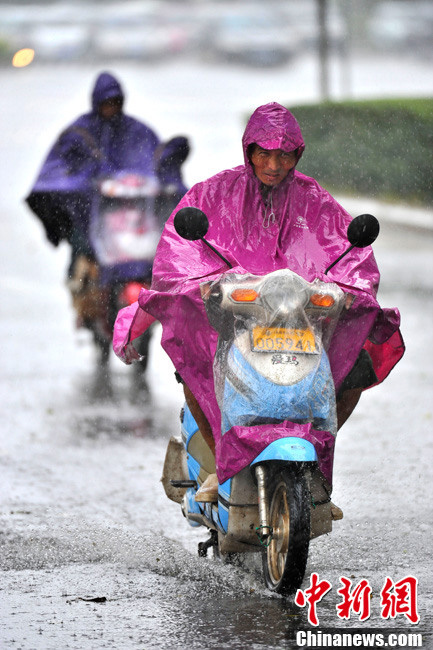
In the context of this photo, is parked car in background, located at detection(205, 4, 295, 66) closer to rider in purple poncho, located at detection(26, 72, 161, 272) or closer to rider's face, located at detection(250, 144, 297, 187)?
rider in purple poncho, located at detection(26, 72, 161, 272)

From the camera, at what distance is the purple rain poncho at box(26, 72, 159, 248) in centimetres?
1026

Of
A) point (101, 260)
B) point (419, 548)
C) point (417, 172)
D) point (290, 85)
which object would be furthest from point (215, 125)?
point (419, 548)

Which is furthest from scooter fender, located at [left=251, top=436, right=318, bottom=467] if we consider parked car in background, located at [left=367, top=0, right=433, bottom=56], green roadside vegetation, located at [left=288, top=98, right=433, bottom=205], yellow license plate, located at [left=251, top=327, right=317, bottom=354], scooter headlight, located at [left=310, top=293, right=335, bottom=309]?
parked car in background, located at [left=367, top=0, right=433, bottom=56]

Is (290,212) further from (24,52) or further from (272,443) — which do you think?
(24,52)

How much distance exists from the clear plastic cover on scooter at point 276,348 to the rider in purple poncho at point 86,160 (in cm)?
522

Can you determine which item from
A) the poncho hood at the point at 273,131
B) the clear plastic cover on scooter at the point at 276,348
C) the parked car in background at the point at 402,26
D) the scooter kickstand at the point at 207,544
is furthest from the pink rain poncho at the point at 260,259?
the parked car in background at the point at 402,26

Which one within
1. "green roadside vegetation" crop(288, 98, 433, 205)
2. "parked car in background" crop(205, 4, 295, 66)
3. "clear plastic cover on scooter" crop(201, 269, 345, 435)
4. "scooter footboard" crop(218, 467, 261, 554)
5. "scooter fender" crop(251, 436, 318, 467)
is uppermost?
"parked car in background" crop(205, 4, 295, 66)

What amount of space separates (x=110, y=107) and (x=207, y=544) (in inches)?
216

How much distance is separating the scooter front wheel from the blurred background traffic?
114 feet

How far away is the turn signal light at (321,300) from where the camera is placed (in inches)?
202

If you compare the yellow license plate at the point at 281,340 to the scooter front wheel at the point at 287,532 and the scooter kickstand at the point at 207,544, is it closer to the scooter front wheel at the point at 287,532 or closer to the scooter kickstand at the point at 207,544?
the scooter front wheel at the point at 287,532

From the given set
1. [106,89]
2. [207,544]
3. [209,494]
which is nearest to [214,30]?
[106,89]

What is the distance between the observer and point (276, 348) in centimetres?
511

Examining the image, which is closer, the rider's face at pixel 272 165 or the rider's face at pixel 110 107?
the rider's face at pixel 272 165
